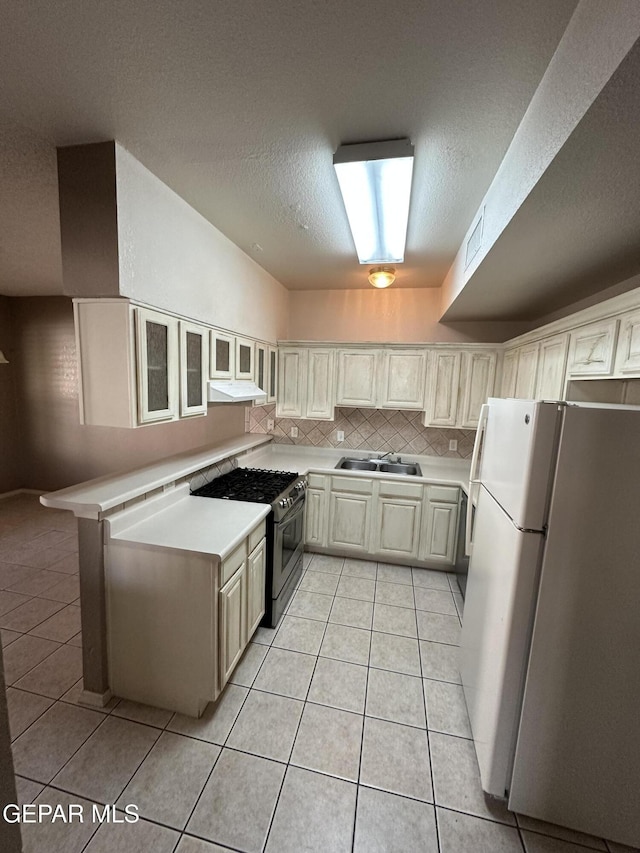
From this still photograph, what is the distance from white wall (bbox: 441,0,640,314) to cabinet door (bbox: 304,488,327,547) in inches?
95.3

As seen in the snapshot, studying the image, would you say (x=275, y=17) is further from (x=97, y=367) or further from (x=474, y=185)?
(x=97, y=367)

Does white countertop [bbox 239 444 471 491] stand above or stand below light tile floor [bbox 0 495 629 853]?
above

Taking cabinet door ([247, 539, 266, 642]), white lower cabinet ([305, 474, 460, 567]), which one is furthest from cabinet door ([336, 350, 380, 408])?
cabinet door ([247, 539, 266, 642])

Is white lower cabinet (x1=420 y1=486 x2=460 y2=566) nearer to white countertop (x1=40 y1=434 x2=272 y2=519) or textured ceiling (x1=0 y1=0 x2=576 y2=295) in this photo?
white countertop (x1=40 y1=434 x2=272 y2=519)

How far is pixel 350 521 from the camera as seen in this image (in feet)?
10.7

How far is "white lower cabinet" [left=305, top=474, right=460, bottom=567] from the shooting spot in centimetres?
310

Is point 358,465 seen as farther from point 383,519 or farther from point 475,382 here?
point 475,382

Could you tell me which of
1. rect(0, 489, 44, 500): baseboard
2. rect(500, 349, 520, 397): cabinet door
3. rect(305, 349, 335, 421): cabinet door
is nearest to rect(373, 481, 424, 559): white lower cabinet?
rect(305, 349, 335, 421): cabinet door

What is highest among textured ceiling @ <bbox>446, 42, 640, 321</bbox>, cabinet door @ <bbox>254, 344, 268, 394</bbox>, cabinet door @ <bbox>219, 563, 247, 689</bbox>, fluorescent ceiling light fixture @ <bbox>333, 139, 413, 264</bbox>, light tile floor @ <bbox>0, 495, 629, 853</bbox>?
fluorescent ceiling light fixture @ <bbox>333, 139, 413, 264</bbox>

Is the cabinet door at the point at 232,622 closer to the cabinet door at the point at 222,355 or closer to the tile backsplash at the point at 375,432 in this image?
the cabinet door at the point at 222,355

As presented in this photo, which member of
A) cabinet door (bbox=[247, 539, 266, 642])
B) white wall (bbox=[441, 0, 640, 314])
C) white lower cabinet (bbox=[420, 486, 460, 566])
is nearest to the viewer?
white wall (bbox=[441, 0, 640, 314])

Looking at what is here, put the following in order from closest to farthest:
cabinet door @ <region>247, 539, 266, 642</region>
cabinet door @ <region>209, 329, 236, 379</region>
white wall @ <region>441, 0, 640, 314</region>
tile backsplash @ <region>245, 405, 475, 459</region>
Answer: white wall @ <region>441, 0, 640, 314</region> → cabinet door @ <region>247, 539, 266, 642</region> → cabinet door @ <region>209, 329, 236, 379</region> → tile backsplash @ <region>245, 405, 475, 459</region>

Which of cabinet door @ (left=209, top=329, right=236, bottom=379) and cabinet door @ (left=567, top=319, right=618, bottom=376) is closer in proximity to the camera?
cabinet door @ (left=567, top=319, right=618, bottom=376)

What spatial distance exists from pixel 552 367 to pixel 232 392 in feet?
6.85
